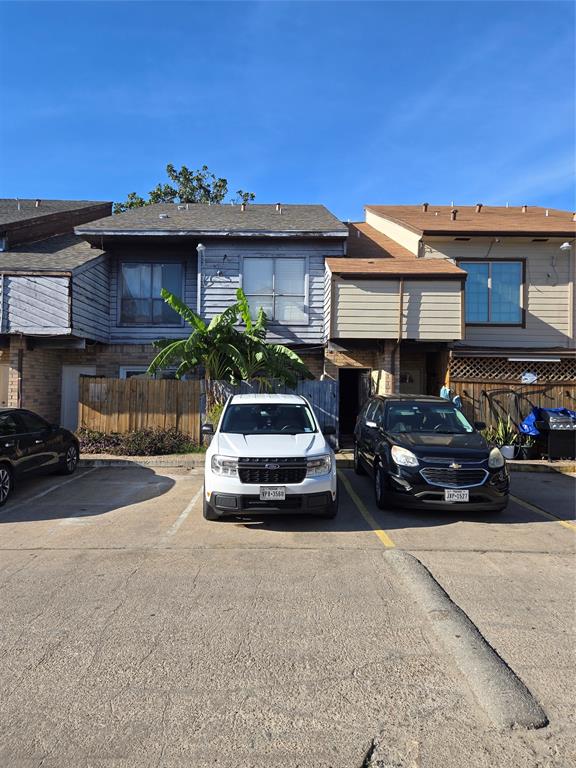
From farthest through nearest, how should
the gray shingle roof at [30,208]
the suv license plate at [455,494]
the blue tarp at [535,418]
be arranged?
the gray shingle roof at [30,208] < the blue tarp at [535,418] < the suv license plate at [455,494]

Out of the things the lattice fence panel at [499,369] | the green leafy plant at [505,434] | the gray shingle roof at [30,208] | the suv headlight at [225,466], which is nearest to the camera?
the suv headlight at [225,466]

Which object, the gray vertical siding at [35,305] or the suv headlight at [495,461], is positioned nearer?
the suv headlight at [495,461]

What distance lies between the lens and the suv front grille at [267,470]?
250 inches

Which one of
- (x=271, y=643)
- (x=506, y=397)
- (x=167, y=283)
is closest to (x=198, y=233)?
(x=167, y=283)

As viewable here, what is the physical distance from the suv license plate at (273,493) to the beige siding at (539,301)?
10938 mm

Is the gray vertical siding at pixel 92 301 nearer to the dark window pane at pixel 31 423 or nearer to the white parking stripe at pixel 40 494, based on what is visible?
the dark window pane at pixel 31 423

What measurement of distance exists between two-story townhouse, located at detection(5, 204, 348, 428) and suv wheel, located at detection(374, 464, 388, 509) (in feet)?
25.7

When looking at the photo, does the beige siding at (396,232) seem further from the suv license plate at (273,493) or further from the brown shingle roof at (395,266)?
the suv license plate at (273,493)

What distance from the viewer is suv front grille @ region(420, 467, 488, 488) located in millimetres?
6887

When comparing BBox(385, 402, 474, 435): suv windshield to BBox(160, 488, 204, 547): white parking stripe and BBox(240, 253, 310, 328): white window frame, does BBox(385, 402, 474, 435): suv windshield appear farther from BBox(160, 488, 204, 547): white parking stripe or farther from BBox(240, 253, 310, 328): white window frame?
BBox(240, 253, 310, 328): white window frame

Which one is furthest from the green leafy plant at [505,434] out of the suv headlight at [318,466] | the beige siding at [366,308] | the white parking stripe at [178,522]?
the white parking stripe at [178,522]

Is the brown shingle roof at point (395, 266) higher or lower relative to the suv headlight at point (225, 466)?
higher

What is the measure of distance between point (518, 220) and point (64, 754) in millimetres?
17651

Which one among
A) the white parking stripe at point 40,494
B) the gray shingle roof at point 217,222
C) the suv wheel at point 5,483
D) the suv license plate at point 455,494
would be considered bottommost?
the white parking stripe at point 40,494
